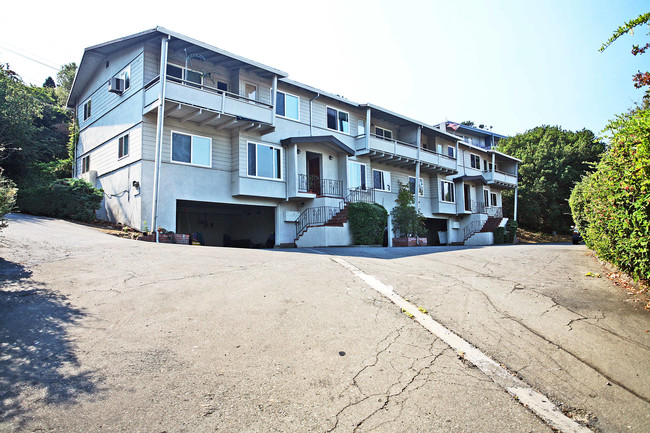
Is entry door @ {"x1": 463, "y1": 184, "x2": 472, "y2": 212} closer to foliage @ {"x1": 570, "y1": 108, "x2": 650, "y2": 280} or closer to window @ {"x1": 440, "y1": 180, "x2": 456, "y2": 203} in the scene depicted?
window @ {"x1": 440, "y1": 180, "x2": 456, "y2": 203}

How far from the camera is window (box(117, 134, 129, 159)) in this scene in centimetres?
1706

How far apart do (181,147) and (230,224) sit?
8.11 m

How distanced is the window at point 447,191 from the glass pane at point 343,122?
10867mm

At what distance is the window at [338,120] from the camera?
22.7 meters

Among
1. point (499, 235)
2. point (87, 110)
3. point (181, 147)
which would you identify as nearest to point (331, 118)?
point (181, 147)

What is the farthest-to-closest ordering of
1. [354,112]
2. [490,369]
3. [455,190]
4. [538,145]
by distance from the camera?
[538,145], [455,190], [354,112], [490,369]

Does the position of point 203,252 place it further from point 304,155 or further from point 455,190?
point 455,190

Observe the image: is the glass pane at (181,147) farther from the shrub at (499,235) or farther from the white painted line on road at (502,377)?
Result: the shrub at (499,235)

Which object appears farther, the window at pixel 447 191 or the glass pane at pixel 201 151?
the window at pixel 447 191

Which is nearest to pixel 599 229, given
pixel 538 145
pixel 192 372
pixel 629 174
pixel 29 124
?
pixel 629 174

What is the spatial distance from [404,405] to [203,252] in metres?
8.12

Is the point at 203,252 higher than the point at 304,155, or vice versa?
the point at 304,155

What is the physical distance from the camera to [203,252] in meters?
10.5

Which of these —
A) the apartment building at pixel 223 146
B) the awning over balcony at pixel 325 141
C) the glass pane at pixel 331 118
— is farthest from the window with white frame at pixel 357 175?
the glass pane at pixel 331 118
